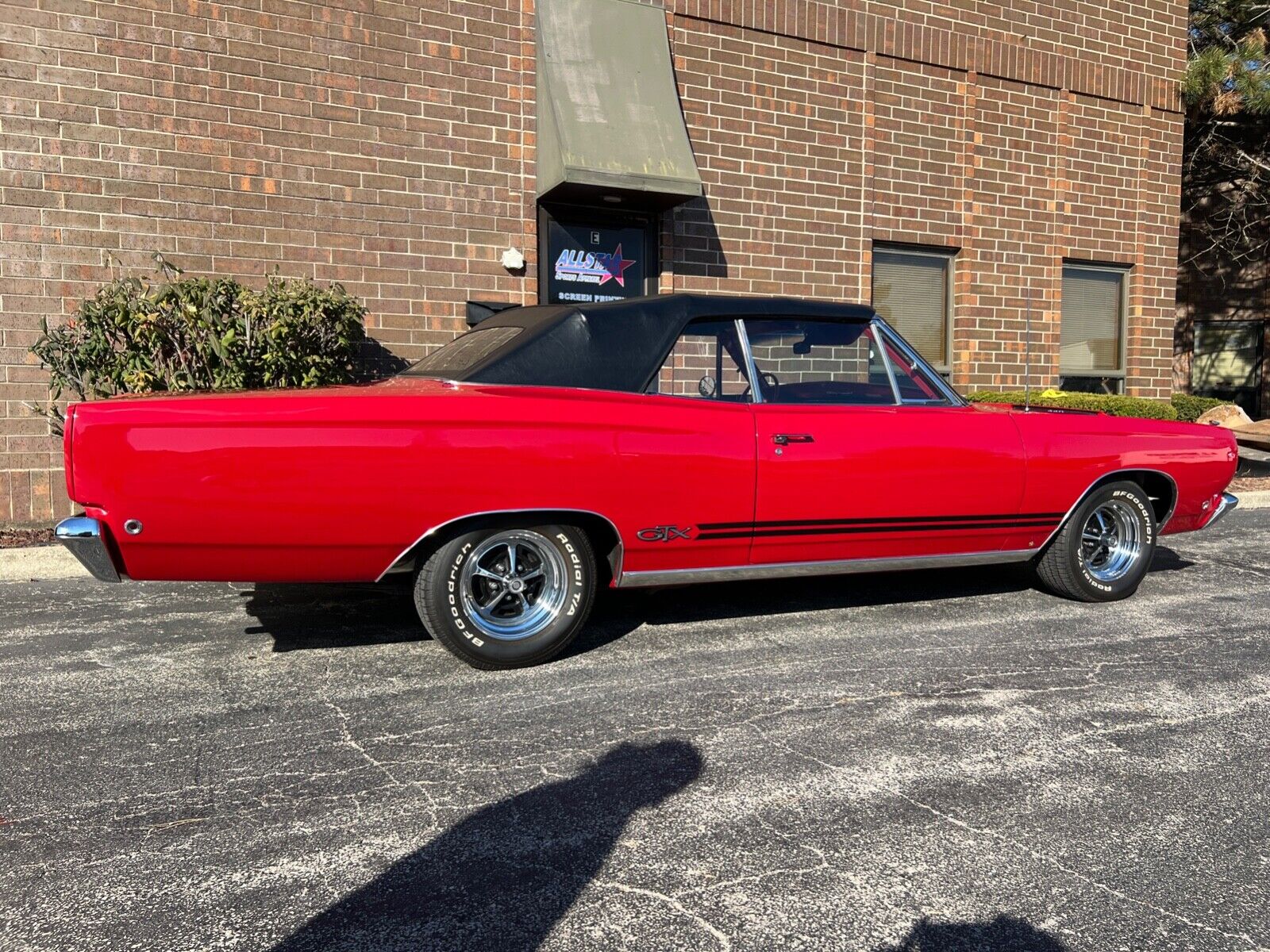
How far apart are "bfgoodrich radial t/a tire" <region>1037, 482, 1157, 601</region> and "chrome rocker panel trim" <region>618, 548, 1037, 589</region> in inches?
7.3

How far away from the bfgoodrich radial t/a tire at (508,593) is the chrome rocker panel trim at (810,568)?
0.27 metres

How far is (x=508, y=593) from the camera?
3.87 metres

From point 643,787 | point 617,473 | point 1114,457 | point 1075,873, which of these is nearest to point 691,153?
point 1114,457

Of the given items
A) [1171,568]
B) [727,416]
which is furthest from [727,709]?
[1171,568]

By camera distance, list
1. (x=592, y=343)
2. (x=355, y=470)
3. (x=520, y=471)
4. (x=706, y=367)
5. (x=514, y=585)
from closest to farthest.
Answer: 1. (x=355, y=470)
2. (x=520, y=471)
3. (x=514, y=585)
4. (x=592, y=343)
5. (x=706, y=367)

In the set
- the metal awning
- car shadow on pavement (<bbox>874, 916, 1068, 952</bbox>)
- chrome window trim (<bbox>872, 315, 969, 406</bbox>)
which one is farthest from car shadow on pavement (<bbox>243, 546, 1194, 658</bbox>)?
the metal awning

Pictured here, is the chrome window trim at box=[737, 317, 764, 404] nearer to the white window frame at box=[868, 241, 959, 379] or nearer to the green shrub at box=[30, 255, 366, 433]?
the green shrub at box=[30, 255, 366, 433]

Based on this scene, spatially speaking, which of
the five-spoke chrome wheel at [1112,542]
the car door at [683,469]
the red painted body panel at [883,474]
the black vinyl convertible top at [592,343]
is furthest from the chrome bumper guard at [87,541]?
the five-spoke chrome wheel at [1112,542]

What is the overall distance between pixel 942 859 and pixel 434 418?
231 centimetres

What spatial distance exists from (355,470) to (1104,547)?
4031 millimetres

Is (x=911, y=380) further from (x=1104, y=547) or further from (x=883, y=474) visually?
(x=1104, y=547)

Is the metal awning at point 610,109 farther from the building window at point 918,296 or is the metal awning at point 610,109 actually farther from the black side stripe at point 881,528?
the black side stripe at point 881,528

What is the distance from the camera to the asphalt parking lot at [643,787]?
2.10 meters

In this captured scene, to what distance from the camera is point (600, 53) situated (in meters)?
8.62
